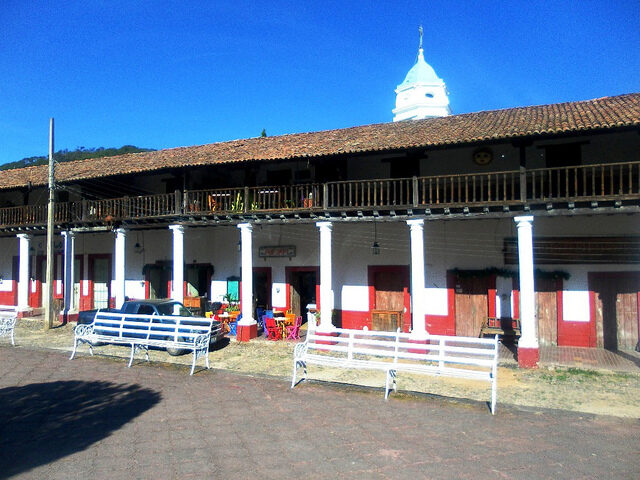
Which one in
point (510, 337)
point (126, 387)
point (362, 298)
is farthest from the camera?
point (362, 298)

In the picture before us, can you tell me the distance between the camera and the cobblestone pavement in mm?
4680

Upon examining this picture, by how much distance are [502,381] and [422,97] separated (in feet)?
73.1

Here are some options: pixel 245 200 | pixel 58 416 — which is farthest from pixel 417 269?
pixel 58 416

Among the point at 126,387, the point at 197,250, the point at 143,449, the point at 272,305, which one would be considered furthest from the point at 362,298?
the point at 143,449

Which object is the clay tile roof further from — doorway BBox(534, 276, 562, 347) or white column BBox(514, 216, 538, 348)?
doorway BBox(534, 276, 562, 347)

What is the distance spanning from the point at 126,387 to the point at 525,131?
10117 mm

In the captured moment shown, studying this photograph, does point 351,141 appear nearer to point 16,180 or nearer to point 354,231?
point 354,231

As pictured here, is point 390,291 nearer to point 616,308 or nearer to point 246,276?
point 246,276

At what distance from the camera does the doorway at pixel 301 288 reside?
16156mm

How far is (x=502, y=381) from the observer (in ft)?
29.2

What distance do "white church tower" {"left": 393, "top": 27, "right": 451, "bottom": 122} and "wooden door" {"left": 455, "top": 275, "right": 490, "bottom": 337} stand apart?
633 inches

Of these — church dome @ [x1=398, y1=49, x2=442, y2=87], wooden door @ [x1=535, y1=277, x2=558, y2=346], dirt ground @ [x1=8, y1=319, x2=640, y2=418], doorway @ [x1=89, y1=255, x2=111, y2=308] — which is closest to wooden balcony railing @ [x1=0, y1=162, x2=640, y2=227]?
wooden door @ [x1=535, y1=277, x2=558, y2=346]

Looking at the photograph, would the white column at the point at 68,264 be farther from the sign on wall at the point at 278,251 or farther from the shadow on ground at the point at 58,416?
the shadow on ground at the point at 58,416

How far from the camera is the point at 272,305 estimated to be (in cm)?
1638
